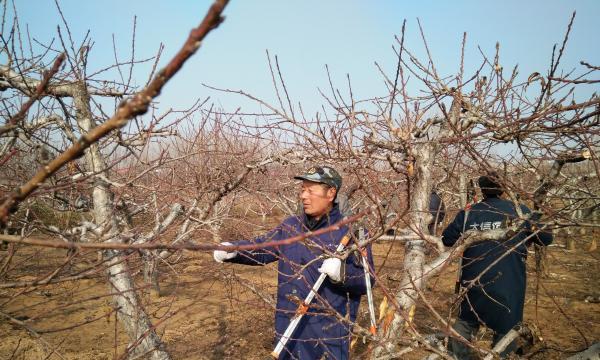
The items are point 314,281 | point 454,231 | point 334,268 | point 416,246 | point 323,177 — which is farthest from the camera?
point 454,231

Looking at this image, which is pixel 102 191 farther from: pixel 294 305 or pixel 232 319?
pixel 232 319

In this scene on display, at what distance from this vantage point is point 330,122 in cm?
297

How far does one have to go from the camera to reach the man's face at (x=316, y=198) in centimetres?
276

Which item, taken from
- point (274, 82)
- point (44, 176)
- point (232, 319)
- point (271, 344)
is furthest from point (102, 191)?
point (232, 319)

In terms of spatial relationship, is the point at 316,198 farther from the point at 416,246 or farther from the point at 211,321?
the point at 211,321

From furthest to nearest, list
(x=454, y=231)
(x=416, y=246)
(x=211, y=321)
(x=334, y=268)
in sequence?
(x=211, y=321) → (x=454, y=231) → (x=416, y=246) → (x=334, y=268)

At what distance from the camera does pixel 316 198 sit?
9.08 feet

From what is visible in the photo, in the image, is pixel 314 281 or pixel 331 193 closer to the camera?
pixel 314 281

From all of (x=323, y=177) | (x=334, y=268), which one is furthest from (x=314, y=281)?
(x=323, y=177)

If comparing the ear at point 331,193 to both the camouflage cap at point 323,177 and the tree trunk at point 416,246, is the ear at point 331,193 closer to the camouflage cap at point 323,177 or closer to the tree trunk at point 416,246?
the camouflage cap at point 323,177

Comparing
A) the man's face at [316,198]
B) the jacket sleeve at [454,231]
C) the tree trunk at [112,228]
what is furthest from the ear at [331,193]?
the tree trunk at [112,228]

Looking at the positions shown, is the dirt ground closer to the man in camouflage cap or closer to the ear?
the man in camouflage cap

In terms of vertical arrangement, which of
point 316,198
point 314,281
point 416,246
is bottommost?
point 314,281

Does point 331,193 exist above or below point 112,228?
above
